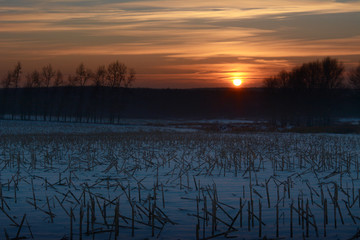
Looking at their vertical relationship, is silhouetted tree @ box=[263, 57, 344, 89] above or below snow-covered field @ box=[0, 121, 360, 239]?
above

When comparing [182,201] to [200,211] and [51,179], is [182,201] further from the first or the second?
[51,179]

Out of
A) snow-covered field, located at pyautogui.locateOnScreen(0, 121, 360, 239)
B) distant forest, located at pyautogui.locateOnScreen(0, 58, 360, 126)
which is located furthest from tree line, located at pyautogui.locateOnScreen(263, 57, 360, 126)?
snow-covered field, located at pyautogui.locateOnScreen(0, 121, 360, 239)

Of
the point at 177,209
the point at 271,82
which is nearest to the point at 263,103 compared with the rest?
the point at 271,82

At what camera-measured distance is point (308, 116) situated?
68562 millimetres

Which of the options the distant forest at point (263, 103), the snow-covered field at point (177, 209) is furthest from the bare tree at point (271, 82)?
the snow-covered field at point (177, 209)

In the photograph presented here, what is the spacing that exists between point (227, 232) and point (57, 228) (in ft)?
7.06

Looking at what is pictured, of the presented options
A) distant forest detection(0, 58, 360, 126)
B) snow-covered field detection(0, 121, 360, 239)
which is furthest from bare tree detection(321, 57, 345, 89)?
snow-covered field detection(0, 121, 360, 239)

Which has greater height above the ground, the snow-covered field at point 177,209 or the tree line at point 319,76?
the tree line at point 319,76

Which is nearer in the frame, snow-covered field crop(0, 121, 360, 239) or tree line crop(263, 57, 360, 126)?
snow-covered field crop(0, 121, 360, 239)

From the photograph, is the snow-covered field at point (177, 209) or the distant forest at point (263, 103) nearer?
the snow-covered field at point (177, 209)

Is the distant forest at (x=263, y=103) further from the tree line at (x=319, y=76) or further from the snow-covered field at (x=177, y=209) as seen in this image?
the snow-covered field at (x=177, y=209)

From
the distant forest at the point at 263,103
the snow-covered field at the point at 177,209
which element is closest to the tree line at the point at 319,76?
the distant forest at the point at 263,103

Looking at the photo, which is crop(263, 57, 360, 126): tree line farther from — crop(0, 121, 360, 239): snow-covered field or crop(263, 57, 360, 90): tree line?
crop(0, 121, 360, 239): snow-covered field

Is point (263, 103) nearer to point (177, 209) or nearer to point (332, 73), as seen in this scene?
point (332, 73)
